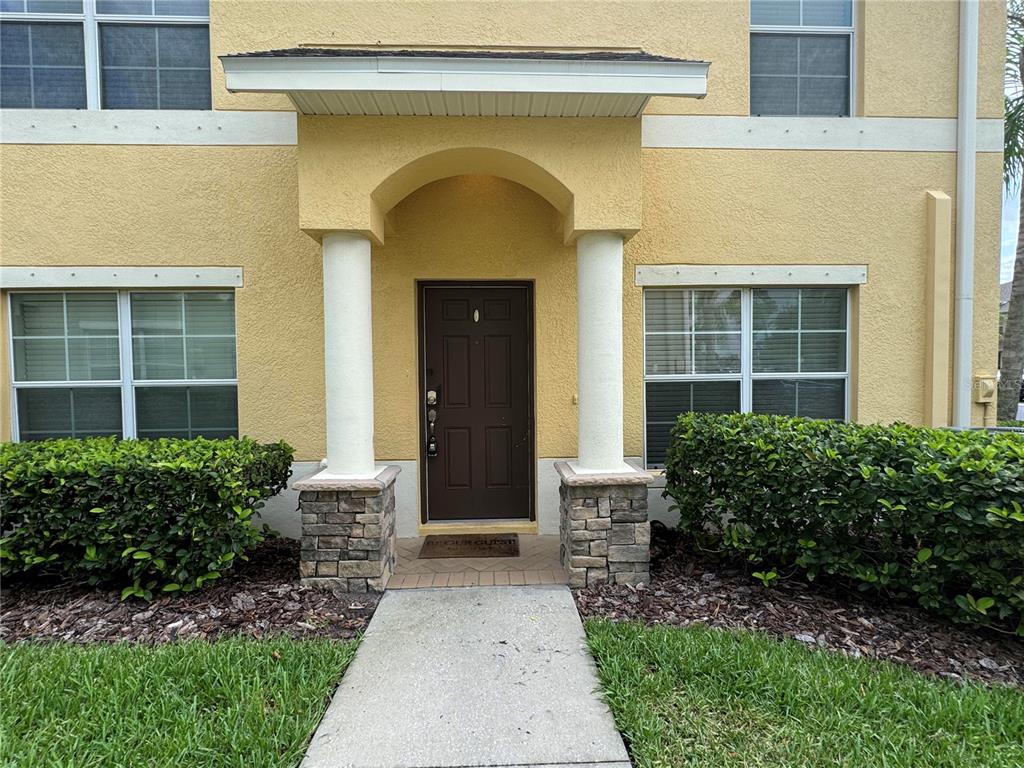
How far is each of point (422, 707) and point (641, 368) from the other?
136 inches

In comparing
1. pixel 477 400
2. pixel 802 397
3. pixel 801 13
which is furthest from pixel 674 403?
pixel 801 13

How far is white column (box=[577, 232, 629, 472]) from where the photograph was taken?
3.98m

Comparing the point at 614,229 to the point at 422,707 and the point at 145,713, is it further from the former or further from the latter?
the point at 145,713

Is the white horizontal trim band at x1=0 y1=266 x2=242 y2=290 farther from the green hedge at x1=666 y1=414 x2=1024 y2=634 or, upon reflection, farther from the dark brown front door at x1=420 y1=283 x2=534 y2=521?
the green hedge at x1=666 y1=414 x2=1024 y2=634

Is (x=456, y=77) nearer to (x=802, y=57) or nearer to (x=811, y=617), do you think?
(x=802, y=57)

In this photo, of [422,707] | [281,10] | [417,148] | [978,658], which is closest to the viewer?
[422,707]

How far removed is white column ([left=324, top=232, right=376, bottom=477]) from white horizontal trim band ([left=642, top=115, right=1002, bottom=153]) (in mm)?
2989

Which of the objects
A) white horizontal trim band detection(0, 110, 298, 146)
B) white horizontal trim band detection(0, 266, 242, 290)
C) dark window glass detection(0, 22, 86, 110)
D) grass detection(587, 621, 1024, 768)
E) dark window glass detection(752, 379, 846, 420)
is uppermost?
dark window glass detection(0, 22, 86, 110)

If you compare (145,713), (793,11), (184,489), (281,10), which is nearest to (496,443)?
(184,489)

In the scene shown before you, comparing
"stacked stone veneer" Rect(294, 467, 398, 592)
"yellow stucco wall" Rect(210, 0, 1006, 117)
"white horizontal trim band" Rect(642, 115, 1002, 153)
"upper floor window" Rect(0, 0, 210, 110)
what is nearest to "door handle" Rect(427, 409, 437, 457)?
"stacked stone veneer" Rect(294, 467, 398, 592)

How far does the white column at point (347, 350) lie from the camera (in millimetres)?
3926

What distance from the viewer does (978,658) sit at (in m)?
3.00

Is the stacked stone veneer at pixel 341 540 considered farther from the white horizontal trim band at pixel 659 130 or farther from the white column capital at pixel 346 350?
the white horizontal trim band at pixel 659 130

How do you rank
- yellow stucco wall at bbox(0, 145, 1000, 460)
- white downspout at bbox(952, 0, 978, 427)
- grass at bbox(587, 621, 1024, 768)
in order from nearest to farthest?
grass at bbox(587, 621, 1024, 768) < yellow stucco wall at bbox(0, 145, 1000, 460) < white downspout at bbox(952, 0, 978, 427)
